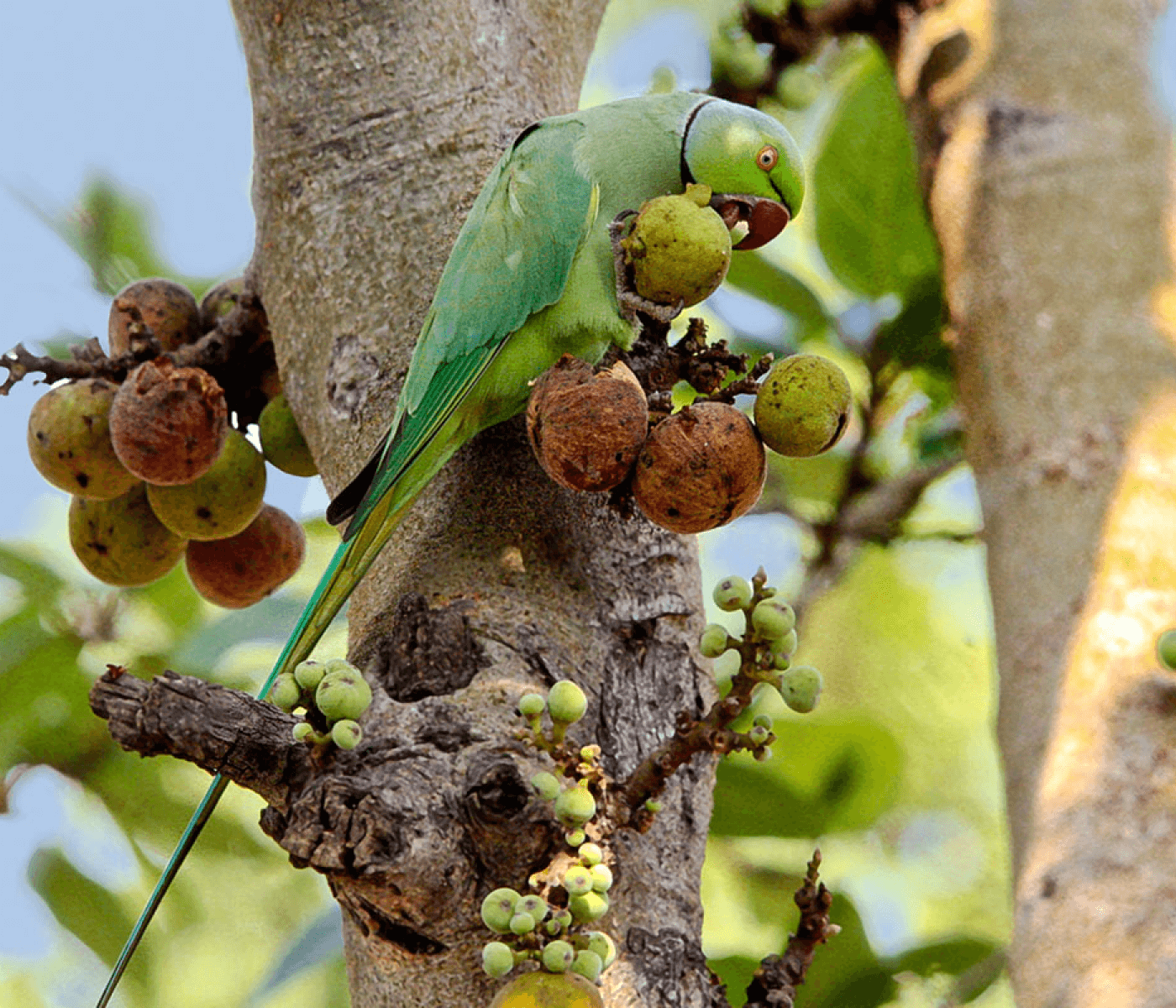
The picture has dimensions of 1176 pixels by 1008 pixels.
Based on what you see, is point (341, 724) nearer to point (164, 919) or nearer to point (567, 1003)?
point (567, 1003)

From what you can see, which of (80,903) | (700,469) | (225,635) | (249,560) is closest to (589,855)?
(700,469)

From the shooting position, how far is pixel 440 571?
5.06 ft

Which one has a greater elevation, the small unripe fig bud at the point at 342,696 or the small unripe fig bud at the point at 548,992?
the small unripe fig bud at the point at 342,696

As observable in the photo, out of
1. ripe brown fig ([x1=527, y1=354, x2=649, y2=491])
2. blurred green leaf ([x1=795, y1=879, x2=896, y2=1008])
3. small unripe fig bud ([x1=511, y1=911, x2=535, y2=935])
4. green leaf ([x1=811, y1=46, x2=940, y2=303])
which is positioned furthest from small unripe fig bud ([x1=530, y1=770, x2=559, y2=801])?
green leaf ([x1=811, y1=46, x2=940, y2=303])

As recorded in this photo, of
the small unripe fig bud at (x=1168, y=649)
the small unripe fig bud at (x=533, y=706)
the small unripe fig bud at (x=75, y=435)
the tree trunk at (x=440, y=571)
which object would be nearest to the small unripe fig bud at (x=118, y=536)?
the small unripe fig bud at (x=75, y=435)

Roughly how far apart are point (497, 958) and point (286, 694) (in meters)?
0.32

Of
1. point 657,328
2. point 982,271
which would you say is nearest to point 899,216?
point 982,271

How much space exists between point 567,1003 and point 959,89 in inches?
76.6

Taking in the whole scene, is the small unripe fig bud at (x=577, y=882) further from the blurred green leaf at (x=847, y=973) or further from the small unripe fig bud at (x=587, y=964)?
the blurred green leaf at (x=847, y=973)

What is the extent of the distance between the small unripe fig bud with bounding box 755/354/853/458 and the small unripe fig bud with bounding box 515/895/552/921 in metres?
0.55

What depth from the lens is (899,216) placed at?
2.82 meters

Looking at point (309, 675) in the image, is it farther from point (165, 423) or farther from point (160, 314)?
point (160, 314)

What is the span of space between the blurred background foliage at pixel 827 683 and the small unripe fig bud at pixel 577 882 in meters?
0.74

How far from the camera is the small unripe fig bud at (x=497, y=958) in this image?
1162 mm
